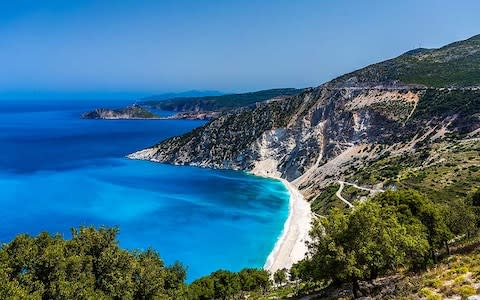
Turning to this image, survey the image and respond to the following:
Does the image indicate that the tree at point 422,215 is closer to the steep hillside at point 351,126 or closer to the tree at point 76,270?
the tree at point 76,270

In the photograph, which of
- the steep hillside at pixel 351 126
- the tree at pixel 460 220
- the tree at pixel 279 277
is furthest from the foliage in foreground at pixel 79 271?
the steep hillside at pixel 351 126

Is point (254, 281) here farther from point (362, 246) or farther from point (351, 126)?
point (351, 126)

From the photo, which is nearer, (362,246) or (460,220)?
(362,246)

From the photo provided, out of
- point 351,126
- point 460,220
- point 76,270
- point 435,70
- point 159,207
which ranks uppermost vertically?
point 435,70

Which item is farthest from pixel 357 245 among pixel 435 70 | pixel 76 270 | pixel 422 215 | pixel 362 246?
pixel 435 70

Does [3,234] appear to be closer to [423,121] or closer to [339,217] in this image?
[339,217]

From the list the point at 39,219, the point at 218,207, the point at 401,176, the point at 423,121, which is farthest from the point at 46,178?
the point at 423,121
